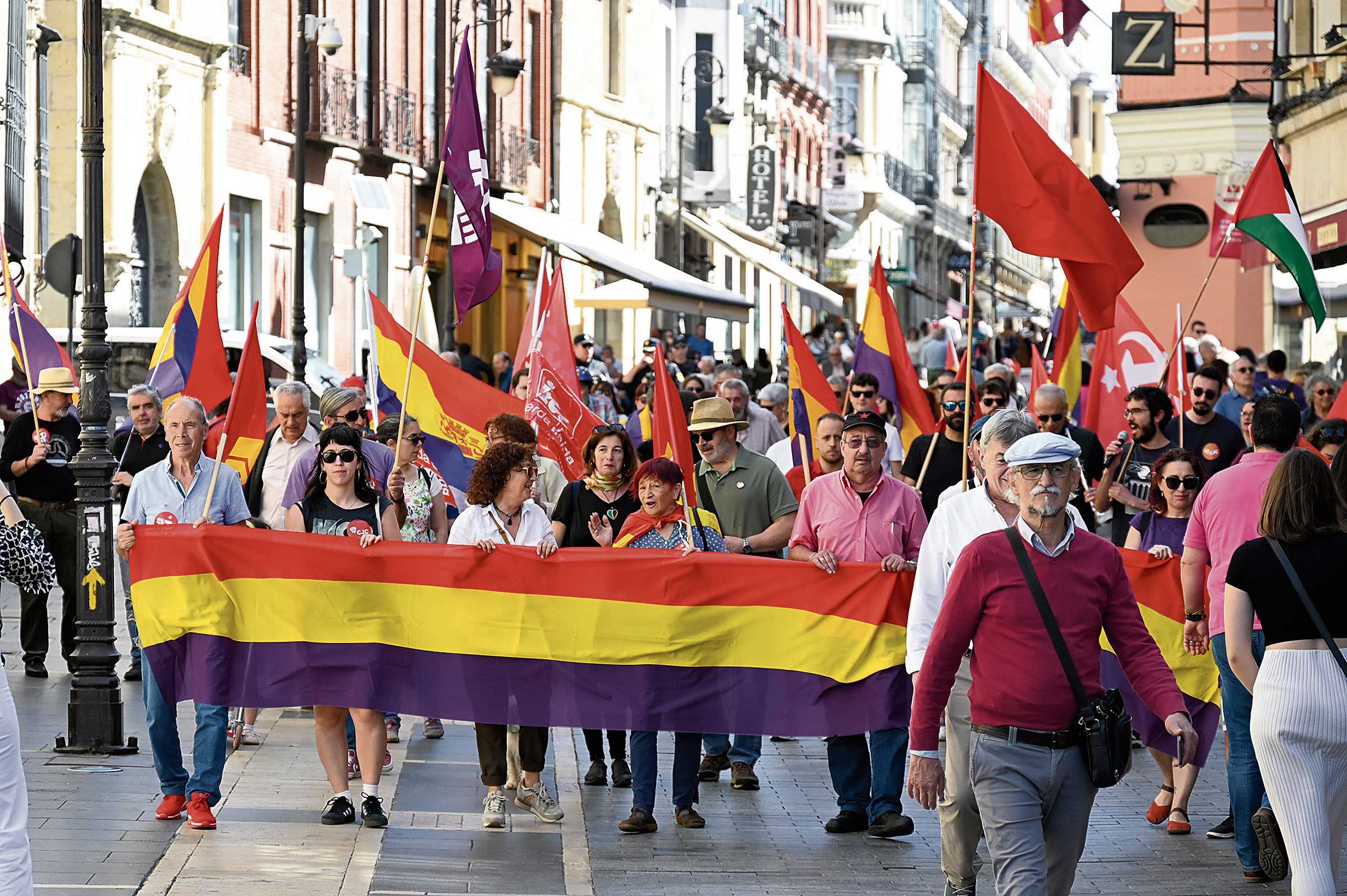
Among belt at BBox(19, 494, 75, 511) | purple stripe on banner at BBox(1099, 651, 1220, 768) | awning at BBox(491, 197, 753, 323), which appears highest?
awning at BBox(491, 197, 753, 323)

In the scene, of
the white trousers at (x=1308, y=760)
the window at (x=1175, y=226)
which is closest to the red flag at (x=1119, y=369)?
the white trousers at (x=1308, y=760)

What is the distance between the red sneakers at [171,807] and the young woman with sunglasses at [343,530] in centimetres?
60

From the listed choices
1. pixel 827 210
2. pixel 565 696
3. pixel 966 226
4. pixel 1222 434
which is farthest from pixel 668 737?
pixel 966 226

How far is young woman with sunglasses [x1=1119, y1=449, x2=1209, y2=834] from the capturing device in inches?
364

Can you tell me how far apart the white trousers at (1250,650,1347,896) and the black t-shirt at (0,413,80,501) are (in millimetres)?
8433

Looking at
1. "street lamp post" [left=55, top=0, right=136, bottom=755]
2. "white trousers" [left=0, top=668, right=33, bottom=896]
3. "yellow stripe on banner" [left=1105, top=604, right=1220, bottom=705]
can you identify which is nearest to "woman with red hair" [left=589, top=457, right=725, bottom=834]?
"yellow stripe on banner" [left=1105, top=604, right=1220, bottom=705]

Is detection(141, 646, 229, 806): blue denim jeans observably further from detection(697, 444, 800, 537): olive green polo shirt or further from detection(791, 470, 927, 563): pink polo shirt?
detection(697, 444, 800, 537): olive green polo shirt

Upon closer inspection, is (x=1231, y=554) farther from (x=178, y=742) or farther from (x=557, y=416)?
(x=557, y=416)

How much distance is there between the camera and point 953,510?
23.8 ft

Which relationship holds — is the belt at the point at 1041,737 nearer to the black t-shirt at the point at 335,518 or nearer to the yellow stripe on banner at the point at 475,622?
the yellow stripe on banner at the point at 475,622

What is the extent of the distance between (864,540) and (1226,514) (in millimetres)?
1714

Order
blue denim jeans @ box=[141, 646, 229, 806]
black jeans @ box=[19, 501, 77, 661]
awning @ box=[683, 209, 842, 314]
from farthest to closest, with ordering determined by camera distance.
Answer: awning @ box=[683, 209, 842, 314], black jeans @ box=[19, 501, 77, 661], blue denim jeans @ box=[141, 646, 229, 806]

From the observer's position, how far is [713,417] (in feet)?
35.0

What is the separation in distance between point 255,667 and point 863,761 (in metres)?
2.69
